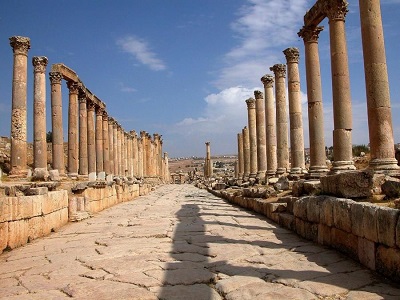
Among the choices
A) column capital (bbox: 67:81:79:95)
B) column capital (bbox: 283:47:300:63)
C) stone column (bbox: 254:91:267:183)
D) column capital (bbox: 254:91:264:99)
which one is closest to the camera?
column capital (bbox: 283:47:300:63)

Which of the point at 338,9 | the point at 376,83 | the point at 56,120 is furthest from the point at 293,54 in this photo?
the point at 56,120

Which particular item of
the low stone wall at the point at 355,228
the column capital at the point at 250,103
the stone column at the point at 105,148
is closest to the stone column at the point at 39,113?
the stone column at the point at 105,148

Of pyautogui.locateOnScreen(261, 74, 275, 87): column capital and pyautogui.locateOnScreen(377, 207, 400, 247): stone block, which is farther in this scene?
pyautogui.locateOnScreen(261, 74, 275, 87): column capital

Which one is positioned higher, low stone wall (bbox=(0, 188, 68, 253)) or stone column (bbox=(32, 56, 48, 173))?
stone column (bbox=(32, 56, 48, 173))

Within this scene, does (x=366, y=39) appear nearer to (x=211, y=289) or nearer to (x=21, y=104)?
(x=211, y=289)

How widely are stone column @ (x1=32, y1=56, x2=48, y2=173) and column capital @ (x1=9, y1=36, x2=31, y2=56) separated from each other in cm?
104

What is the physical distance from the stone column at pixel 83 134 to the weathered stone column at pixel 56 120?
3.50 m

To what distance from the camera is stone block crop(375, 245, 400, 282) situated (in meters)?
4.33

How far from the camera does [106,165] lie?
90.4ft

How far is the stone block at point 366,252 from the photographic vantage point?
4840 mm

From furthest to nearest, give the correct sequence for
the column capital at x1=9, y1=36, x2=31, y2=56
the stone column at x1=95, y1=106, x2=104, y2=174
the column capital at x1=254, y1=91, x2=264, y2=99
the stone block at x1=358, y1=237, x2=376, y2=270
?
the stone column at x1=95, y1=106, x2=104, y2=174 → the column capital at x1=254, y1=91, x2=264, y2=99 → the column capital at x1=9, y1=36, x2=31, y2=56 → the stone block at x1=358, y1=237, x2=376, y2=270

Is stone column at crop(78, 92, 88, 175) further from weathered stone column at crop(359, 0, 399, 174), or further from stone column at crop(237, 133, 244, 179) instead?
weathered stone column at crop(359, 0, 399, 174)

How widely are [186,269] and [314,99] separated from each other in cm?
964

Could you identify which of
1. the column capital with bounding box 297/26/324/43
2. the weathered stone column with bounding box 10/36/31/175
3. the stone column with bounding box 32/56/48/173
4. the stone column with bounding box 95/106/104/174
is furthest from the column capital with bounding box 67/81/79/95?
the column capital with bounding box 297/26/324/43
